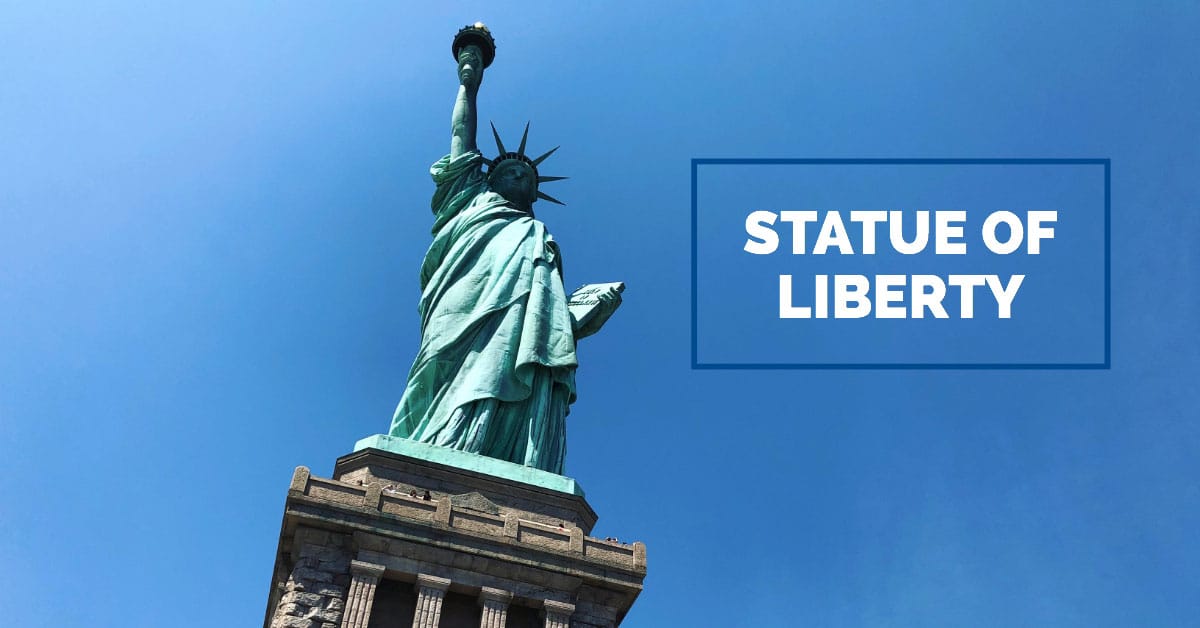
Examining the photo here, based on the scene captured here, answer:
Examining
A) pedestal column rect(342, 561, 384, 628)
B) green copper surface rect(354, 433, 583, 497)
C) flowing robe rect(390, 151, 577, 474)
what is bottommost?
pedestal column rect(342, 561, 384, 628)

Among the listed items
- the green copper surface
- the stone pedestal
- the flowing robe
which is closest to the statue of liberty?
the flowing robe

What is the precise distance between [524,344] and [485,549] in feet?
22.0

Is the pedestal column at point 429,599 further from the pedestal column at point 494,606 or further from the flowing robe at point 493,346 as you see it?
the flowing robe at point 493,346

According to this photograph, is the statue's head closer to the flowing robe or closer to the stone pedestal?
the flowing robe

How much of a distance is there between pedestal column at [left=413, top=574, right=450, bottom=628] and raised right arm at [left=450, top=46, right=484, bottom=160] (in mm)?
14917

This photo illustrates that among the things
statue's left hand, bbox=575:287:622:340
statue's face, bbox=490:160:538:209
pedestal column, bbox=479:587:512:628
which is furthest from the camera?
statue's face, bbox=490:160:538:209

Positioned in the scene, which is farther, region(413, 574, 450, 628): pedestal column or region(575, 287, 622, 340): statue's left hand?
region(575, 287, 622, 340): statue's left hand

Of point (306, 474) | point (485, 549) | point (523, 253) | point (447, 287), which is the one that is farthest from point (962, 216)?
point (306, 474)

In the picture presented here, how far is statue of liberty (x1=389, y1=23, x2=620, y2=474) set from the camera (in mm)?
26609

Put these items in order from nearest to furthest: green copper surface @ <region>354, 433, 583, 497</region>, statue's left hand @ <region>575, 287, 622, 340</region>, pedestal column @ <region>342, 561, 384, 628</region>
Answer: pedestal column @ <region>342, 561, 384, 628</region>, green copper surface @ <region>354, 433, 583, 497</region>, statue's left hand @ <region>575, 287, 622, 340</region>

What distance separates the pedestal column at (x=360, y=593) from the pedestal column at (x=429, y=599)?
756 millimetres

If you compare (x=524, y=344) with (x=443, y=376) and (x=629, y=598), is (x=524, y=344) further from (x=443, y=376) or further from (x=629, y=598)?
(x=629, y=598)

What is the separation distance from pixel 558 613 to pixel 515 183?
49.0 feet

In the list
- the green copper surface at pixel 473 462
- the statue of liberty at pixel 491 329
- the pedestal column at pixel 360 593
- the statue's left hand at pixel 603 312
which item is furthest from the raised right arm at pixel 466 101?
the pedestal column at pixel 360 593
